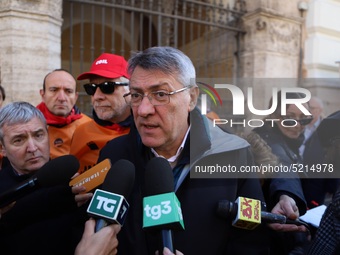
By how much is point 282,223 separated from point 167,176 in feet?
1.96

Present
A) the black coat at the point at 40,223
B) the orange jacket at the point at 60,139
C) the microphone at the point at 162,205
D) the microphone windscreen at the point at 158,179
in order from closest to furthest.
→ the microphone at the point at 162,205, the microphone windscreen at the point at 158,179, the black coat at the point at 40,223, the orange jacket at the point at 60,139

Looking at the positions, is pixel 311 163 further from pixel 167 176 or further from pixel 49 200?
pixel 49 200

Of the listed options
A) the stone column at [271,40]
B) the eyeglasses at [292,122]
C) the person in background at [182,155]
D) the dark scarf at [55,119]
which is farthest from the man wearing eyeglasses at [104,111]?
the stone column at [271,40]

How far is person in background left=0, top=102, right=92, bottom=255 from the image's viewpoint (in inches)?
61.0

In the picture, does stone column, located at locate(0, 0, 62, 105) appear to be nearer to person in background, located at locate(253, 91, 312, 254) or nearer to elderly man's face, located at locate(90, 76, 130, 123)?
elderly man's face, located at locate(90, 76, 130, 123)

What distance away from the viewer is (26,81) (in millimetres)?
4316

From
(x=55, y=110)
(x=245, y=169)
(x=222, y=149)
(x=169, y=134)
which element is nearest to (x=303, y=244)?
(x=245, y=169)

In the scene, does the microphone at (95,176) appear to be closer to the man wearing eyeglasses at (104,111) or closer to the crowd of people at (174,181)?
the crowd of people at (174,181)

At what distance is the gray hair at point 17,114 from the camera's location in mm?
1790

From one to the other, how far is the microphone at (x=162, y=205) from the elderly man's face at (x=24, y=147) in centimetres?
79

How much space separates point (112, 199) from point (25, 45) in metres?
3.69

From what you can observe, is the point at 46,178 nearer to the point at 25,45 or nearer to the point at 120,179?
the point at 120,179

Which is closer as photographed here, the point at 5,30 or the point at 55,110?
the point at 55,110

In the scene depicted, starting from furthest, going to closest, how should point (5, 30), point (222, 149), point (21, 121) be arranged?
point (5, 30)
point (21, 121)
point (222, 149)
